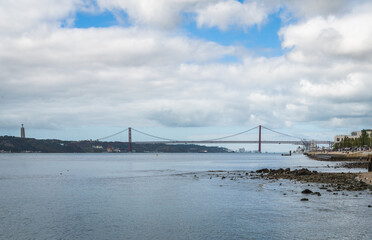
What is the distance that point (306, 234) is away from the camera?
783 inches

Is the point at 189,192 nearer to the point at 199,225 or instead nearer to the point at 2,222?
the point at 199,225

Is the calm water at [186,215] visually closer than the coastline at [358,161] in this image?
Yes

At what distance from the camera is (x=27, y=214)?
85.0 feet

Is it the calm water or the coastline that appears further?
the coastline

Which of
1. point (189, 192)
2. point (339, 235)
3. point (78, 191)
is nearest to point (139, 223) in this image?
point (339, 235)

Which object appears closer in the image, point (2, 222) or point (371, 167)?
point (2, 222)

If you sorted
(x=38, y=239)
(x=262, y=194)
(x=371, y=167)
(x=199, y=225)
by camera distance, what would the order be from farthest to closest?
(x=371, y=167) < (x=262, y=194) < (x=199, y=225) < (x=38, y=239)

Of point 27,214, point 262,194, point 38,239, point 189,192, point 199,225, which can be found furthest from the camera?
point 189,192

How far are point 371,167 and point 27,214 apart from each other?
5166cm

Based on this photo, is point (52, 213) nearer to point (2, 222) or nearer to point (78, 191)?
point (2, 222)

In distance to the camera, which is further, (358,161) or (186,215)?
(358,161)

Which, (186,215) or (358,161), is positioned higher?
(186,215)

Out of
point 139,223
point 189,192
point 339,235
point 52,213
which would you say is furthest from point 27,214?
point 339,235

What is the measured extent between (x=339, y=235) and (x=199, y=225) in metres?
7.83
